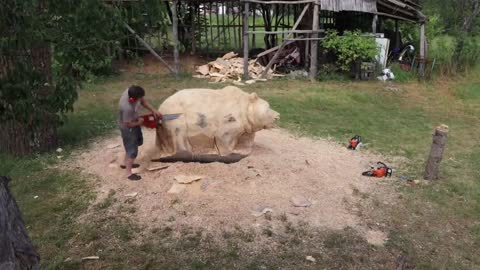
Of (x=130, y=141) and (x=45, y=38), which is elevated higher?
(x=45, y=38)

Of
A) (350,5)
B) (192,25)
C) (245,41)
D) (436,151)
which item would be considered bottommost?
(436,151)

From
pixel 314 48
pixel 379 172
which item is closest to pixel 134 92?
pixel 379 172

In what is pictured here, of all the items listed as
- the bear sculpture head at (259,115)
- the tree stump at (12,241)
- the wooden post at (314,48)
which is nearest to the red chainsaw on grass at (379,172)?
the bear sculpture head at (259,115)

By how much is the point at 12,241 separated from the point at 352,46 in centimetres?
1327

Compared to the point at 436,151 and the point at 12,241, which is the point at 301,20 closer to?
the point at 436,151

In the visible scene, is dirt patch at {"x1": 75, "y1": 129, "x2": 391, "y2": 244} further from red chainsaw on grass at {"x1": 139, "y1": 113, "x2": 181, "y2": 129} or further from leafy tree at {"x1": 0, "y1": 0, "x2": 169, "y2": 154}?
leafy tree at {"x1": 0, "y1": 0, "x2": 169, "y2": 154}

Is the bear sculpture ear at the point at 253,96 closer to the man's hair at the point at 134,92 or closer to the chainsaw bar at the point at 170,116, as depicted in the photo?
the chainsaw bar at the point at 170,116

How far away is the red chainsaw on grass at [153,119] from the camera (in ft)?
21.8

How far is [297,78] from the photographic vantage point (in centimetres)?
1538

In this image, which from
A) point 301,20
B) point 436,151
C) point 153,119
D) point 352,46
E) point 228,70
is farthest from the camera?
point 301,20

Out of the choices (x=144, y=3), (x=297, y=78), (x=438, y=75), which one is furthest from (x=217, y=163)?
(x=438, y=75)

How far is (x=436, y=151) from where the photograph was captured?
283 inches

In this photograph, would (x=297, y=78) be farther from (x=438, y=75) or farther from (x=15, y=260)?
(x=15, y=260)

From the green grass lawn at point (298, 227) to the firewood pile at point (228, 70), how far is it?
444cm
